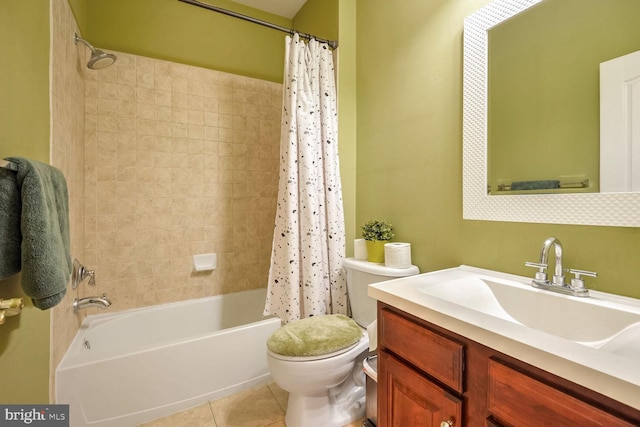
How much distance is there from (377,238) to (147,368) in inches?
53.5

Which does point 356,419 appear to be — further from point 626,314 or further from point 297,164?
point 297,164

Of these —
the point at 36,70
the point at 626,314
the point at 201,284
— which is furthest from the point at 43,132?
the point at 626,314

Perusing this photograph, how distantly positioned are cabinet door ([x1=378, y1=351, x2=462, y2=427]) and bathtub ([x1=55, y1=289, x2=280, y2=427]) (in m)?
0.95

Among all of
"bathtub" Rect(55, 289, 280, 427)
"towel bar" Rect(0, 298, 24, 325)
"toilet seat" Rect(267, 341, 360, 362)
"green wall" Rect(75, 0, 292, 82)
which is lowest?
"bathtub" Rect(55, 289, 280, 427)

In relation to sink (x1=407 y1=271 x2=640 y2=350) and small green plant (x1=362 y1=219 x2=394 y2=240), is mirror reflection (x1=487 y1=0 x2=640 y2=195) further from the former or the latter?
small green plant (x1=362 y1=219 x2=394 y2=240)

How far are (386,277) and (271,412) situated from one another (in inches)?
37.2

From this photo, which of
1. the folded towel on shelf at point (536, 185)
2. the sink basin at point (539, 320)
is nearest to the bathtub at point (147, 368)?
the sink basin at point (539, 320)

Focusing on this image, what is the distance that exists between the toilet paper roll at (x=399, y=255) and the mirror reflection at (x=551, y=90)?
45 cm

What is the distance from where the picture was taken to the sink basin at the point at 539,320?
1.50 feet

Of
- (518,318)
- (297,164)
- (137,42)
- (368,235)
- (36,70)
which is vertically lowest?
(518,318)

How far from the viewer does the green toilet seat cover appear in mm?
1170

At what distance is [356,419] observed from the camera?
4.49 ft

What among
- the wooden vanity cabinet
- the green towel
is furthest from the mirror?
the green towel

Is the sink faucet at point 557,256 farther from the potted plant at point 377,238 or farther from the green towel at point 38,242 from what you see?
the green towel at point 38,242
